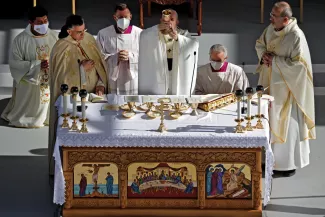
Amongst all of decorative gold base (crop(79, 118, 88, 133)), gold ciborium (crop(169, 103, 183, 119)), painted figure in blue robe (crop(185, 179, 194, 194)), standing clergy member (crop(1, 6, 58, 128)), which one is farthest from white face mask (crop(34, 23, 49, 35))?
painted figure in blue robe (crop(185, 179, 194, 194))

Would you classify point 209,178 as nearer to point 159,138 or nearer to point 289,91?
point 159,138

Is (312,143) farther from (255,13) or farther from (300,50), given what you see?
(255,13)

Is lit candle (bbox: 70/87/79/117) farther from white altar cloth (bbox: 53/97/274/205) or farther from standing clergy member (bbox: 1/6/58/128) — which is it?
standing clergy member (bbox: 1/6/58/128)

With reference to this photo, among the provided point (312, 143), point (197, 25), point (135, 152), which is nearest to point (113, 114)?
point (135, 152)

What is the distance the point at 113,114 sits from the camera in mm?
14242

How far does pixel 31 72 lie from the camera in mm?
16766

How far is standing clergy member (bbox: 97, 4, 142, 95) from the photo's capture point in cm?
1580

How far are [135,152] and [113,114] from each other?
71cm

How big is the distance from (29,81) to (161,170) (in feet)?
11.9

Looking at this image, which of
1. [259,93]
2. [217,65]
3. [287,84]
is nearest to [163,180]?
[259,93]

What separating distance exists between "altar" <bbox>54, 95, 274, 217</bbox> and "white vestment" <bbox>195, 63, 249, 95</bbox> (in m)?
0.98

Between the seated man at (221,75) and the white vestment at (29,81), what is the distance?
243 centimetres

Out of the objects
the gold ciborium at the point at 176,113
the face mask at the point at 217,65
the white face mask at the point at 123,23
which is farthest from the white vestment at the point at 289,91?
the white face mask at the point at 123,23

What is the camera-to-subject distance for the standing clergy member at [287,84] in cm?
1483
